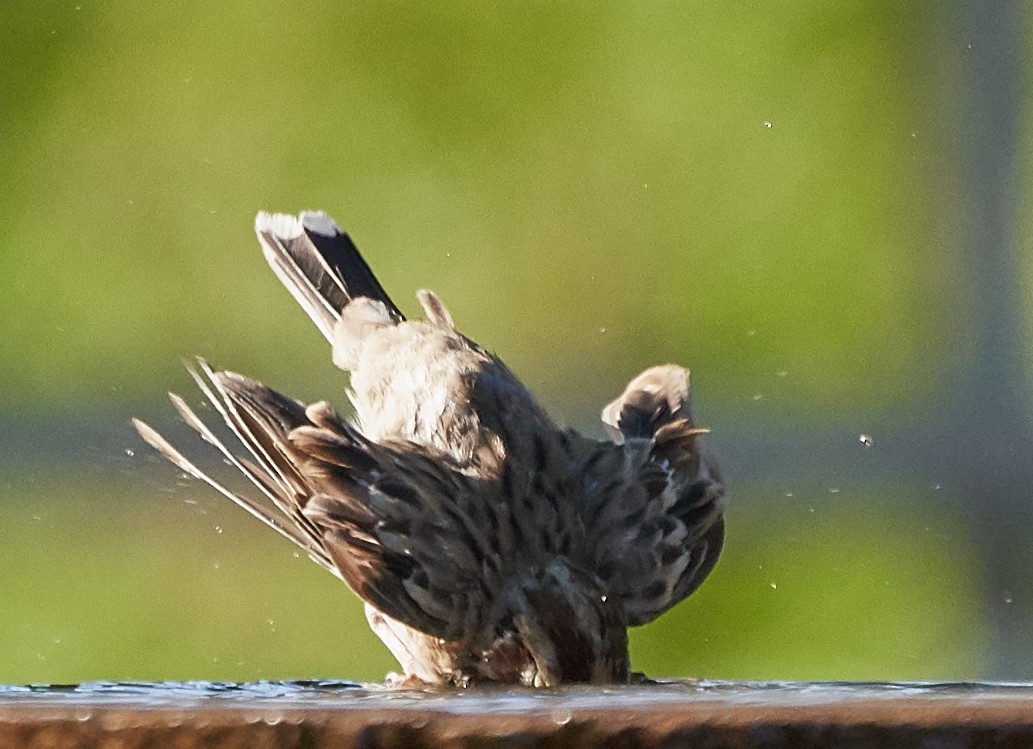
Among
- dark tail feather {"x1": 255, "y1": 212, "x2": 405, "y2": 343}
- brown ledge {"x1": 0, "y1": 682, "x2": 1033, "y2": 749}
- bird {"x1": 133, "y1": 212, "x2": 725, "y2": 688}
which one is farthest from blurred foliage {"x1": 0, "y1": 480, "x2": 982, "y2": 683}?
brown ledge {"x1": 0, "y1": 682, "x2": 1033, "y2": 749}

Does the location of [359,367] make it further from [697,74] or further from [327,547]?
[697,74]

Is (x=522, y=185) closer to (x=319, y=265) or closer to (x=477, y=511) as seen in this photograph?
(x=319, y=265)

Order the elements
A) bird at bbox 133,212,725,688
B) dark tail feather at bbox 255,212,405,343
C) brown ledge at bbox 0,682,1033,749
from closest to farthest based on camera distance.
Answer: brown ledge at bbox 0,682,1033,749, bird at bbox 133,212,725,688, dark tail feather at bbox 255,212,405,343

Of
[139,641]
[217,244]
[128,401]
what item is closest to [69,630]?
[139,641]

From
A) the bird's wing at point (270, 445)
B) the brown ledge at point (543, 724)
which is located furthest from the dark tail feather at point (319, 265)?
the brown ledge at point (543, 724)

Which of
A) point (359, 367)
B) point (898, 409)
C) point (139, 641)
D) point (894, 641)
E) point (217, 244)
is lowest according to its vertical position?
point (894, 641)

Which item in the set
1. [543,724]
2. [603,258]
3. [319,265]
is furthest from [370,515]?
[603,258]

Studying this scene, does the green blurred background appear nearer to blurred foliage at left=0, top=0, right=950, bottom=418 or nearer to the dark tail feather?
blurred foliage at left=0, top=0, right=950, bottom=418
